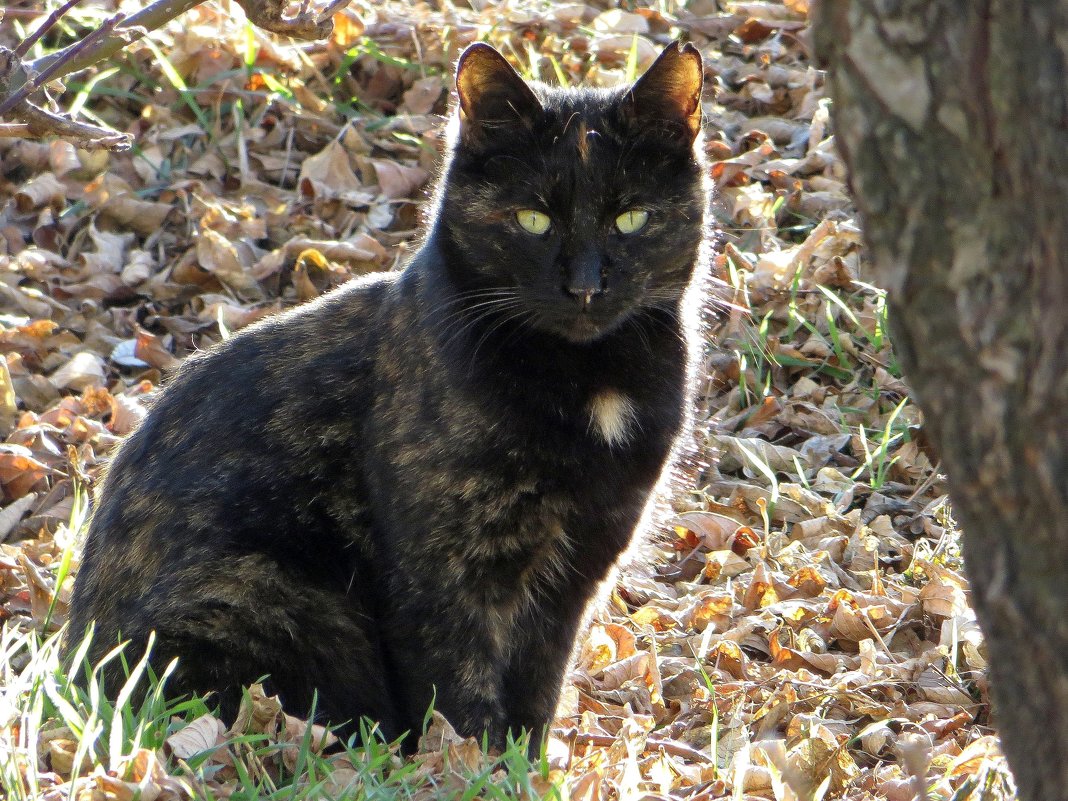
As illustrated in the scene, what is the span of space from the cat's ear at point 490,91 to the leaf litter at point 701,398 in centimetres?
153

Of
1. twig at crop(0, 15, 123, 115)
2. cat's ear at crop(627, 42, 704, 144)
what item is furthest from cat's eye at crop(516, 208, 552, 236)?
twig at crop(0, 15, 123, 115)

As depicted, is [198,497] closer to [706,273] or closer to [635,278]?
[635,278]

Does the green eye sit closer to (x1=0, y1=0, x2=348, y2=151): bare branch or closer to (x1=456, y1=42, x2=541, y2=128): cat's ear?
(x1=456, y1=42, x2=541, y2=128): cat's ear

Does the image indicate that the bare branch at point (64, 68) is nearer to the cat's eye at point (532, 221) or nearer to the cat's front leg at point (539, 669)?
the cat's eye at point (532, 221)

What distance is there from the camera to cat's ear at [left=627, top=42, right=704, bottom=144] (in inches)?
119

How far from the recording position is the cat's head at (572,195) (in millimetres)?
3012

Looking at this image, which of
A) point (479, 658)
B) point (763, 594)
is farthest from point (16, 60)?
point (763, 594)

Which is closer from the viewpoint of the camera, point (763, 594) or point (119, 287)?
point (763, 594)

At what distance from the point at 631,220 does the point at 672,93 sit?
35 centimetres

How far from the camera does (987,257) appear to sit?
1.50m

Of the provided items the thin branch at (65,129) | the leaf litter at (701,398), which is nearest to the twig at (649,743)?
the leaf litter at (701,398)

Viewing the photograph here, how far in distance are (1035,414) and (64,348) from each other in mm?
4524

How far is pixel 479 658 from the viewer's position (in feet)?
9.96

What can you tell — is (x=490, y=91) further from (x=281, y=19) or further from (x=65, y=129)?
(x=65, y=129)
